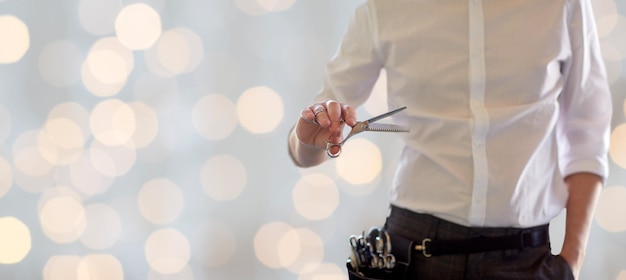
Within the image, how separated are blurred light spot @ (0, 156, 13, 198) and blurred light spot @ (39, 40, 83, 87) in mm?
164

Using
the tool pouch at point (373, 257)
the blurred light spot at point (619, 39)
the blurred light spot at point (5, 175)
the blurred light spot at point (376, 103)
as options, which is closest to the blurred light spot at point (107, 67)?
the blurred light spot at point (5, 175)

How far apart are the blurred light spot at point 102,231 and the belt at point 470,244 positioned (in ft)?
1.81

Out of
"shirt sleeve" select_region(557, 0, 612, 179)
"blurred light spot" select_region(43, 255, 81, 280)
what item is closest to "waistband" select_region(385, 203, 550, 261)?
"shirt sleeve" select_region(557, 0, 612, 179)

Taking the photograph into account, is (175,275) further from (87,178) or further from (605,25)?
(605,25)

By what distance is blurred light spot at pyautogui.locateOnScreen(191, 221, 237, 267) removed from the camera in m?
1.23

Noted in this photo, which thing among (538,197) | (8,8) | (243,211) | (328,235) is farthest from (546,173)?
(8,8)

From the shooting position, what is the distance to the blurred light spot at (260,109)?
121cm

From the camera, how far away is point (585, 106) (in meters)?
0.94

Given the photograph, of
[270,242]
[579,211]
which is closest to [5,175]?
[270,242]

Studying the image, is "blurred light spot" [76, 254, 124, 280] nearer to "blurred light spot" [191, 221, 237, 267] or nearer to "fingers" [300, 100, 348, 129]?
"blurred light spot" [191, 221, 237, 267]

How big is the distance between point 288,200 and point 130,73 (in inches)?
14.1

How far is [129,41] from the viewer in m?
1.20

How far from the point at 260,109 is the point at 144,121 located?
205 millimetres

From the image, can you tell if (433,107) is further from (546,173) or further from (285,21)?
(285,21)
